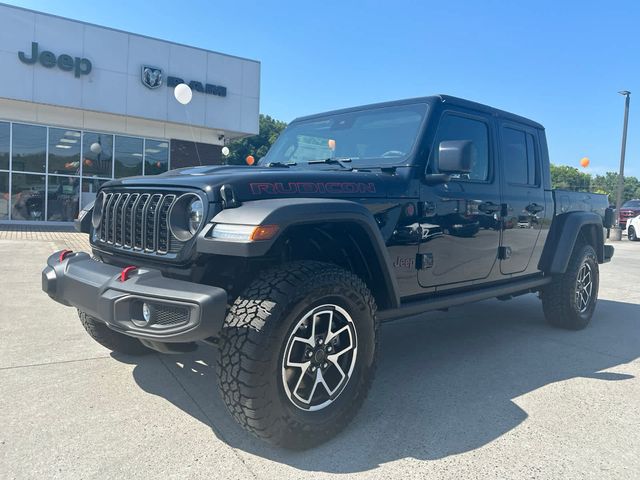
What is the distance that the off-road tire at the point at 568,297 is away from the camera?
5.00m

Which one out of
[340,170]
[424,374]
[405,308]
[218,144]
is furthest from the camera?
[218,144]

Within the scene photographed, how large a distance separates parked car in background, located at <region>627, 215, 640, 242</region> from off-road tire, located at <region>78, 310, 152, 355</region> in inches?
857

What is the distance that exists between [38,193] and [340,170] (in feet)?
50.4

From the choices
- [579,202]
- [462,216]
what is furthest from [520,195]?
[579,202]

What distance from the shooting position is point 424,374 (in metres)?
3.74

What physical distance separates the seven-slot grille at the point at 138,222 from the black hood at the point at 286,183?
3.6 inches

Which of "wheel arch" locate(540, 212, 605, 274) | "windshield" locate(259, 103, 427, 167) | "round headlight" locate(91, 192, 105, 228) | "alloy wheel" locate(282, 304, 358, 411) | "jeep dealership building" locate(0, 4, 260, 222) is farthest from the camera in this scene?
"jeep dealership building" locate(0, 4, 260, 222)

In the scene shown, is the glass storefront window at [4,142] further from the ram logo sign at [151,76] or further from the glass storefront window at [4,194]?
the ram logo sign at [151,76]

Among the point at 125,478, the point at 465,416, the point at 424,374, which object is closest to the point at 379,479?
the point at 465,416

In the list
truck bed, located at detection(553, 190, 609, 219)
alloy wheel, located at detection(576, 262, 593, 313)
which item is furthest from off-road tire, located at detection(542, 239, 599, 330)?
truck bed, located at detection(553, 190, 609, 219)

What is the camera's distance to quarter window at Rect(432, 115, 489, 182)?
12.0 ft

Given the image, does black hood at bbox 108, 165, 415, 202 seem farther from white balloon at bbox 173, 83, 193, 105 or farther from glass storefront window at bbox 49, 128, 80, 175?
glass storefront window at bbox 49, 128, 80, 175

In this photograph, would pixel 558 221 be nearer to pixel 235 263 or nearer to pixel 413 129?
pixel 413 129

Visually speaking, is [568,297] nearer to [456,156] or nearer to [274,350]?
[456,156]
